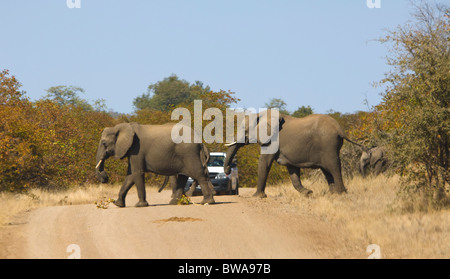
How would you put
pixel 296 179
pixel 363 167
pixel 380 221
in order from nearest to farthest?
1. pixel 380 221
2. pixel 296 179
3. pixel 363 167

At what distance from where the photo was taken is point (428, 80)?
1600 centimetres

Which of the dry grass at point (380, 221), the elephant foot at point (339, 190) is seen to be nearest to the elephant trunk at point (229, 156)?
the dry grass at point (380, 221)

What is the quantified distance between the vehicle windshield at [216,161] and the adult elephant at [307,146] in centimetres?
409

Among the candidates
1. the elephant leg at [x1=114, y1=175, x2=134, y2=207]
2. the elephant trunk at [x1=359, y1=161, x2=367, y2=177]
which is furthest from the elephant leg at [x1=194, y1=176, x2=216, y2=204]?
the elephant trunk at [x1=359, y1=161, x2=367, y2=177]

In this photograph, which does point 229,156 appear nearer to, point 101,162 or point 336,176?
point 336,176

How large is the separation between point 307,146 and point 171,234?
27.9 ft

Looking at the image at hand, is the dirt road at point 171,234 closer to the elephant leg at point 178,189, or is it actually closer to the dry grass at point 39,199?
the dry grass at point 39,199

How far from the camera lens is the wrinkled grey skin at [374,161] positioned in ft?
93.7

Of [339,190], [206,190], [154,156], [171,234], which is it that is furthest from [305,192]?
[171,234]

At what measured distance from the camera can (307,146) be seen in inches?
794

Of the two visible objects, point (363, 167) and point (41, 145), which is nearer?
point (41, 145)
